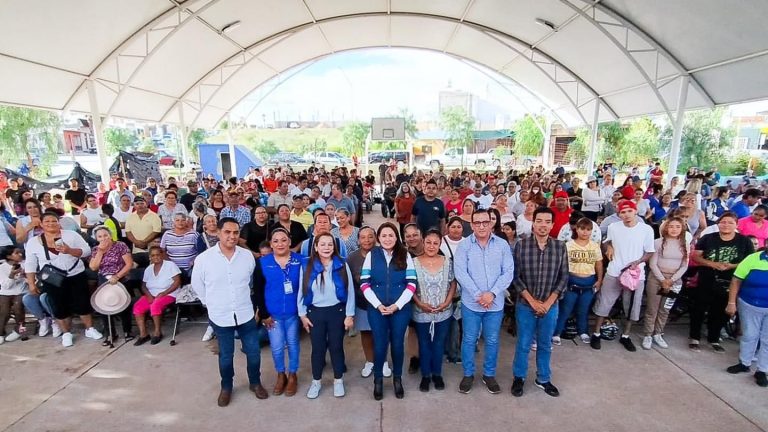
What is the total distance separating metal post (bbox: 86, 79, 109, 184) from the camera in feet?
30.9

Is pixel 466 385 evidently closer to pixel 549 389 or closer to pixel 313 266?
pixel 549 389

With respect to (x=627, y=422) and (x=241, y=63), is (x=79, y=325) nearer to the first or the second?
(x=627, y=422)

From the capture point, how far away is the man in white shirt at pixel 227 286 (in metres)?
2.86

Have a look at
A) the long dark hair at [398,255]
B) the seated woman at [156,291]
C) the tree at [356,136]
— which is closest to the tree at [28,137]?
the seated woman at [156,291]

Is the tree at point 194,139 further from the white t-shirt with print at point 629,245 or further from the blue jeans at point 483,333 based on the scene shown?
the white t-shirt with print at point 629,245

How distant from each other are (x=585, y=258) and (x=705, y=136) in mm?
23932

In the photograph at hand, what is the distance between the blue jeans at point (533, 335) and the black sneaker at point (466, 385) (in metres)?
0.38

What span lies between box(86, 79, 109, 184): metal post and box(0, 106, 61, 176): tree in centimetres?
930

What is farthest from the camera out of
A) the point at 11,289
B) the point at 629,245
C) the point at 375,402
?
the point at 11,289

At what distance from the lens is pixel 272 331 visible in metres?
3.11

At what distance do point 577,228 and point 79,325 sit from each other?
5.76 metres

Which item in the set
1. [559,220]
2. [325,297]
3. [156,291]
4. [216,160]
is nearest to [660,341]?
[559,220]

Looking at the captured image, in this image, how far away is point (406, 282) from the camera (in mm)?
2939

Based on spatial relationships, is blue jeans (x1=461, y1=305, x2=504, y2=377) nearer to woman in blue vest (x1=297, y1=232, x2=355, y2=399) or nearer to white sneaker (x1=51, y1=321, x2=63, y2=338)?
woman in blue vest (x1=297, y1=232, x2=355, y2=399)
